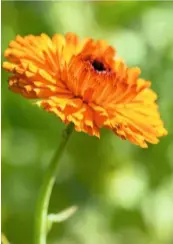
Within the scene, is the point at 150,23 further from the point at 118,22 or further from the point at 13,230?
the point at 13,230

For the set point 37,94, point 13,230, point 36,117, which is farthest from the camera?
point 36,117

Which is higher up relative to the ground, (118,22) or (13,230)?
(118,22)

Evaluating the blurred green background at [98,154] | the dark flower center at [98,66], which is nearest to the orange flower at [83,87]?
the dark flower center at [98,66]

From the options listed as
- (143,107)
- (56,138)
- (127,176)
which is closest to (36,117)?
(56,138)

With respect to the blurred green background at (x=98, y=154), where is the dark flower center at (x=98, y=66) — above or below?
above

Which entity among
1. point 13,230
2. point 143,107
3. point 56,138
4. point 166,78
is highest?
point 143,107

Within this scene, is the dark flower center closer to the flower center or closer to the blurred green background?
the flower center

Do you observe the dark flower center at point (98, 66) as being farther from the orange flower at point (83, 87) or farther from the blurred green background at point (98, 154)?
the blurred green background at point (98, 154)

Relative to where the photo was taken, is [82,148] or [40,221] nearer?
[40,221]
